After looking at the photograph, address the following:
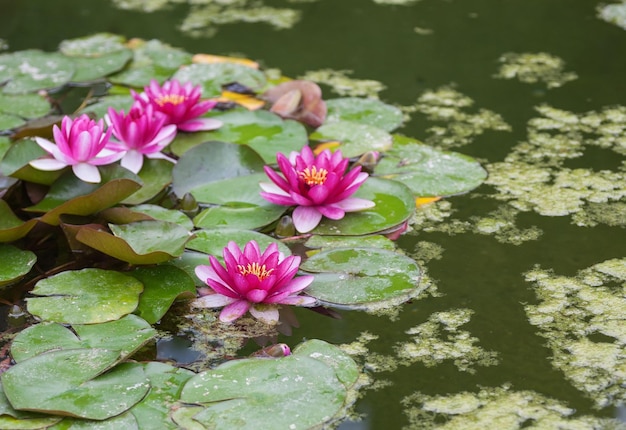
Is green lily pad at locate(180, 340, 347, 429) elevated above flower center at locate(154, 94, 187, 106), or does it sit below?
below

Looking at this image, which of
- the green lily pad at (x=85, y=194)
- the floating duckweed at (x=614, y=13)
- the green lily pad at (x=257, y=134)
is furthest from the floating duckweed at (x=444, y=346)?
the floating duckweed at (x=614, y=13)

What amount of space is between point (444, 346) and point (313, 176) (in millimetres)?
644

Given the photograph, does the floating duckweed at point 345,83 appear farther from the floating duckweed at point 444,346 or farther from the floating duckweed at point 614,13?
the floating duckweed at point 444,346

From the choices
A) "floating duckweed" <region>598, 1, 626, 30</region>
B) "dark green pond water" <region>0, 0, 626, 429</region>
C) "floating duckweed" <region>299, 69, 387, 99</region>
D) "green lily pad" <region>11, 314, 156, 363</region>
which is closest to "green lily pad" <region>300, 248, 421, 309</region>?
"dark green pond water" <region>0, 0, 626, 429</region>

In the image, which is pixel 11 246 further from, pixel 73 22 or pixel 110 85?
pixel 73 22

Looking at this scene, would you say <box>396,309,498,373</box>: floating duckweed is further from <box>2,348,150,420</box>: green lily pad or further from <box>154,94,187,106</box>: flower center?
<box>154,94,187,106</box>: flower center

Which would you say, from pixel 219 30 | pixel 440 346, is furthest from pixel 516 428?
pixel 219 30

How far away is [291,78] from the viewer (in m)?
3.31

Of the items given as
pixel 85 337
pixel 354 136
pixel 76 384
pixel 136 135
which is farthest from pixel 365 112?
pixel 76 384

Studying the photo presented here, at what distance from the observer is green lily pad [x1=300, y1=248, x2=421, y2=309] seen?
2.01 m

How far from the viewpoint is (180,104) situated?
2.74 m

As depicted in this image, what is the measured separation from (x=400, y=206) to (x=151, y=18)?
2.07 metres

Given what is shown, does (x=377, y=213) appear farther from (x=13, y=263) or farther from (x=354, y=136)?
(x=13, y=263)

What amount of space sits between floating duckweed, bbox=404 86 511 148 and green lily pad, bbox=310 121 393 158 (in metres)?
0.17
